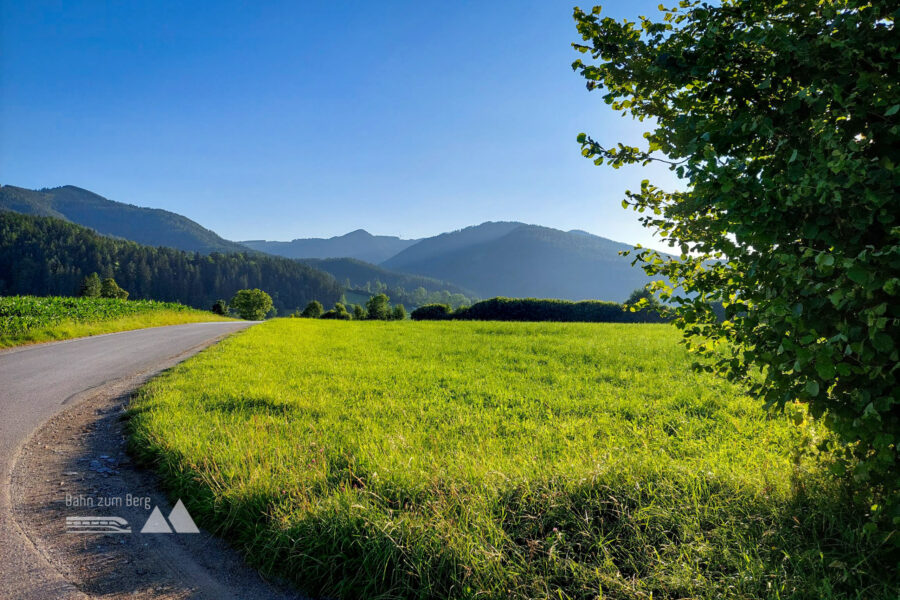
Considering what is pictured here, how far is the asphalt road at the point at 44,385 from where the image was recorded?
310 cm

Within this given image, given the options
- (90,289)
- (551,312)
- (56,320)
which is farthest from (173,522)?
(90,289)

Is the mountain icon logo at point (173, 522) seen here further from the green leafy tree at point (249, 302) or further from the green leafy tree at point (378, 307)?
the green leafy tree at point (249, 302)

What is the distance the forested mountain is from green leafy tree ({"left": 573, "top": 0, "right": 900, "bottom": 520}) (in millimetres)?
156050

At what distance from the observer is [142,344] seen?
1577 cm

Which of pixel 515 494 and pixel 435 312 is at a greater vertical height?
pixel 435 312

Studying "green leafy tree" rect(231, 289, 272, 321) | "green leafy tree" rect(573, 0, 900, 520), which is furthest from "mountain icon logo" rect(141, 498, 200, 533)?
"green leafy tree" rect(231, 289, 272, 321)

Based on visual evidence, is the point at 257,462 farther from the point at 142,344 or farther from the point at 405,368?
the point at 142,344

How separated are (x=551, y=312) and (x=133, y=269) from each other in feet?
488

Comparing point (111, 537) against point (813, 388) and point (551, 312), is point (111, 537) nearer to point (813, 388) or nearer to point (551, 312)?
point (813, 388)

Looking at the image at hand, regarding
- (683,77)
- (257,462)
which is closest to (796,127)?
(683,77)

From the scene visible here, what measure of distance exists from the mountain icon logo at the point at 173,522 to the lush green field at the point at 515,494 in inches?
3.7

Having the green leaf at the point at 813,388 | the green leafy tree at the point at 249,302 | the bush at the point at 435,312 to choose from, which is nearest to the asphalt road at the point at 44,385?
the green leaf at the point at 813,388

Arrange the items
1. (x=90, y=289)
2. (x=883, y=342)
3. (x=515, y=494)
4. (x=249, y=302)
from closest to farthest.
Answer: (x=883, y=342) < (x=515, y=494) < (x=90, y=289) < (x=249, y=302)

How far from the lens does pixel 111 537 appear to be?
3.67 metres
